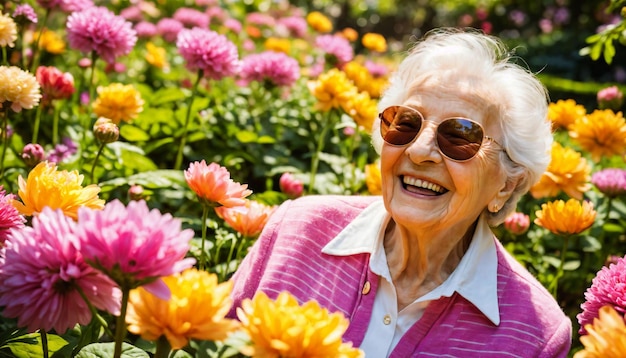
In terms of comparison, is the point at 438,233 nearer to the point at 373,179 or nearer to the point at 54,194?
the point at 373,179

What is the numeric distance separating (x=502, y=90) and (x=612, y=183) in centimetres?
89

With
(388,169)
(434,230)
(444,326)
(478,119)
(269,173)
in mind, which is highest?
(478,119)

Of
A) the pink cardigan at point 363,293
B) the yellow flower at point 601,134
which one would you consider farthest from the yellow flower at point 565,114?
the pink cardigan at point 363,293

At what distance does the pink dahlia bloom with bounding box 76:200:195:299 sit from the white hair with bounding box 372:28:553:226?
3.95ft

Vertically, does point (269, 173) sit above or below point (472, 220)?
below

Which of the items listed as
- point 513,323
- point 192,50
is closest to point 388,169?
point 513,323

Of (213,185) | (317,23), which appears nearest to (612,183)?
(213,185)

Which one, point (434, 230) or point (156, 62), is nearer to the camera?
point (434, 230)

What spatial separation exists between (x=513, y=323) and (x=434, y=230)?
319mm

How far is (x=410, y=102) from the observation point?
2037 mm

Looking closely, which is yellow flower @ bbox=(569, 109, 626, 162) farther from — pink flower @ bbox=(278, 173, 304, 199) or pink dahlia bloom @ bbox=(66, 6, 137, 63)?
pink dahlia bloom @ bbox=(66, 6, 137, 63)

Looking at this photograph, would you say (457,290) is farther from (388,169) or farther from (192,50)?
(192,50)

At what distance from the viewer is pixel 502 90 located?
2.04 meters

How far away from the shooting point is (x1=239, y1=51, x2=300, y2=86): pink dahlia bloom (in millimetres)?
3188
